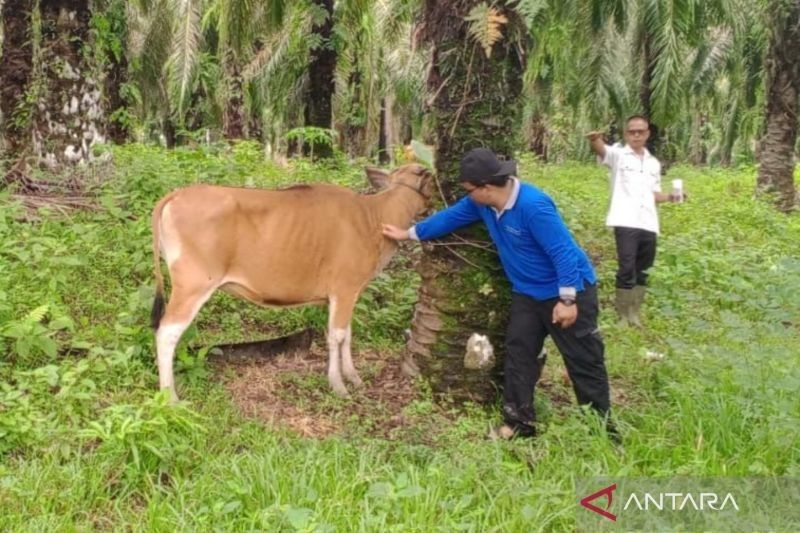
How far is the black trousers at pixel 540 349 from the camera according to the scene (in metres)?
4.81

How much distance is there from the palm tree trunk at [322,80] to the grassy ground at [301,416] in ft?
22.4

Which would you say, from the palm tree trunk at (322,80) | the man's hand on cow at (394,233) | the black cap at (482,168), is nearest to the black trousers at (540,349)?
the black cap at (482,168)

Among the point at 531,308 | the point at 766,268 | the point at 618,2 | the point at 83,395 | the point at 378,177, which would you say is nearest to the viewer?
the point at 83,395

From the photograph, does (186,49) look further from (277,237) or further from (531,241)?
(531,241)

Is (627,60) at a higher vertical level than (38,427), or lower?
higher

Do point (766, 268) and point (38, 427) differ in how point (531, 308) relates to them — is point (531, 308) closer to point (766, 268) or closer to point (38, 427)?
point (38, 427)

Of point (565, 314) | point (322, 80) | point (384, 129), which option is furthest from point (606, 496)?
point (384, 129)

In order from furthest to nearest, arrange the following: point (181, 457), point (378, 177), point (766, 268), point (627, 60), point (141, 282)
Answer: point (627, 60), point (766, 268), point (141, 282), point (378, 177), point (181, 457)

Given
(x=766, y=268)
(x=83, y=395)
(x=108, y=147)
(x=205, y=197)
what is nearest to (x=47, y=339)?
(x=83, y=395)

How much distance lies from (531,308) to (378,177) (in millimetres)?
1783

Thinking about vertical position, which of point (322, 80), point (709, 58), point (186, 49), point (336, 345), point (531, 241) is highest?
point (709, 58)

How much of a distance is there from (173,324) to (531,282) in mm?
2173

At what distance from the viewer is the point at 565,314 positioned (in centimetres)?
463

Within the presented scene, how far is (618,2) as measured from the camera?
489 inches
